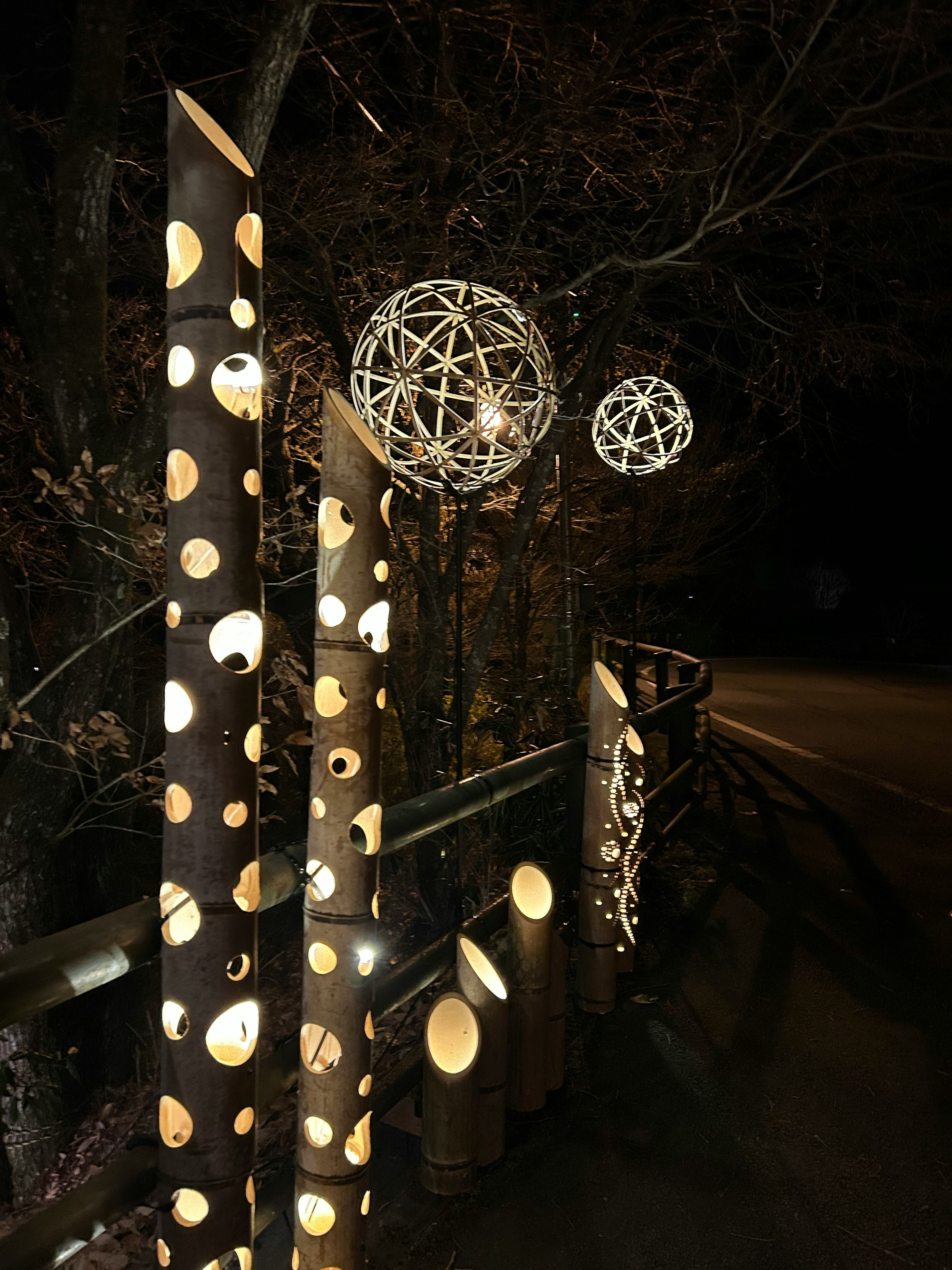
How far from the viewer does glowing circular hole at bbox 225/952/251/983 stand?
1.74 meters

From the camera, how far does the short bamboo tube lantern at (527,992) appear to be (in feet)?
9.87

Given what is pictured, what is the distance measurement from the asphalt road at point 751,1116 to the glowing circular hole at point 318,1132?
599 millimetres

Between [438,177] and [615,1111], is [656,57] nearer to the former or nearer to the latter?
[438,177]

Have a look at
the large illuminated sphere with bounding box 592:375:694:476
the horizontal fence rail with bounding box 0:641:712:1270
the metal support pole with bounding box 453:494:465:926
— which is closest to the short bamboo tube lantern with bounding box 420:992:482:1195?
Answer: the horizontal fence rail with bounding box 0:641:712:1270

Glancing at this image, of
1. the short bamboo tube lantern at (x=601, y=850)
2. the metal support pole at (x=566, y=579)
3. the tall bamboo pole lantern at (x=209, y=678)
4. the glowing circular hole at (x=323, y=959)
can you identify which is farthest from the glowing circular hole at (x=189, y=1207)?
the metal support pole at (x=566, y=579)

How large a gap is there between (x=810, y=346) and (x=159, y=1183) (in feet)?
22.7

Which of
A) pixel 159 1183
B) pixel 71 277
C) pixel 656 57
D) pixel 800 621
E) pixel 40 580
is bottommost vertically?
pixel 800 621

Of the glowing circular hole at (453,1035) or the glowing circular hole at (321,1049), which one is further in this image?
the glowing circular hole at (453,1035)

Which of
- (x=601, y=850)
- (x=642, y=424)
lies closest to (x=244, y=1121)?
(x=601, y=850)

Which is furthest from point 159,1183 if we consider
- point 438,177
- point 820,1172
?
point 438,177

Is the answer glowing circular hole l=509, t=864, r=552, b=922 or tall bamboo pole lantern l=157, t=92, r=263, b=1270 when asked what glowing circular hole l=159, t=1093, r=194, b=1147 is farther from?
glowing circular hole l=509, t=864, r=552, b=922

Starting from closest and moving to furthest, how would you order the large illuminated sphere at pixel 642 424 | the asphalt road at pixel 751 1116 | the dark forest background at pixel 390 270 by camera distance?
1. the asphalt road at pixel 751 1116
2. the dark forest background at pixel 390 270
3. the large illuminated sphere at pixel 642 424

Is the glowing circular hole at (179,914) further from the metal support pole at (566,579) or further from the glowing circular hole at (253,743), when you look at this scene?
the metal support pole at (566,579)

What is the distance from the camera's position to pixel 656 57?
218 inches
